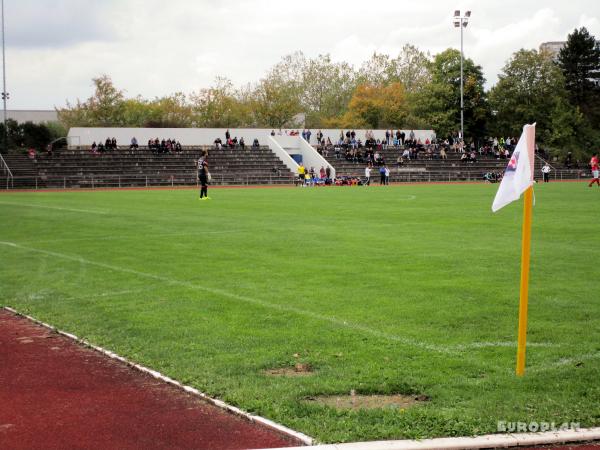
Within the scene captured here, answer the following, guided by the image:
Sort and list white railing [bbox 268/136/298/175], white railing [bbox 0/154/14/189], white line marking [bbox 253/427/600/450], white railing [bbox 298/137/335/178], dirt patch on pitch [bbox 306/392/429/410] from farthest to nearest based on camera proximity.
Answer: white railing [bbox 298/137/335/178] → white railing [bbox 268/136/298/175] → white railing [bbox 0/154/14/189] → dirt patch on pitch [bbox 306/392/429/410] → white line marking [bbox 253/427/600/450]

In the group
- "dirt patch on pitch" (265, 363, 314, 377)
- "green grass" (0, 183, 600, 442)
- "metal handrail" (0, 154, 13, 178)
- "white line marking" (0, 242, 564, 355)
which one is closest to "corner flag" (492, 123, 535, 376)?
"green grass" (0, 183, 600, 442)

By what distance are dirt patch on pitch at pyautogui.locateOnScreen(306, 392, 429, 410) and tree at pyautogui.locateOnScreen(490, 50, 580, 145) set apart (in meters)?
90.1

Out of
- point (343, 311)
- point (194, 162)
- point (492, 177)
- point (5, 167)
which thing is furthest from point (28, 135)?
point (343, 311)

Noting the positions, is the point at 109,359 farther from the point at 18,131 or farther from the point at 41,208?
the point at 18,131

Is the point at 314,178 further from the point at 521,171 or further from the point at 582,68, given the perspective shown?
the point at 582,68

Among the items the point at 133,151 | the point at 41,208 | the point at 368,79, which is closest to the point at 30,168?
the point at 133,151

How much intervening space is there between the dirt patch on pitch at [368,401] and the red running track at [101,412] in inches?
29.8

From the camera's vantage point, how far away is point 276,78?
345ft

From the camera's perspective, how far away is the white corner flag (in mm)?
6301

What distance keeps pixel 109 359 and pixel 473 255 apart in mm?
8536

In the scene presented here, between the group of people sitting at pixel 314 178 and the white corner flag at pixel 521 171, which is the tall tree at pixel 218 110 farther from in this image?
the white corner flag at pixel 521 171

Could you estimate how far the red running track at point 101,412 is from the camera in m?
5.19

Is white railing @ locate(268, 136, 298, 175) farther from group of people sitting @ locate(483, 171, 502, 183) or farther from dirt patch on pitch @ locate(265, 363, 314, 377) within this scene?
dirt patch on pitch @ locate(265, 363, 314, 377)

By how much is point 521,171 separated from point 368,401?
2394 mm
